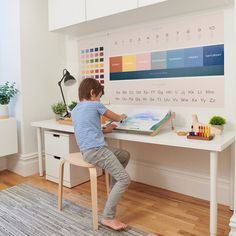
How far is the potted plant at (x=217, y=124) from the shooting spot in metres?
1.88

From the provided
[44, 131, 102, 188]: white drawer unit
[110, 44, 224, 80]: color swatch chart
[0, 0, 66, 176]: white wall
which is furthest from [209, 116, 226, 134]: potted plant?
[0, 0, 66, 176]: white wall

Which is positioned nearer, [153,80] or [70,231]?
[70,231]

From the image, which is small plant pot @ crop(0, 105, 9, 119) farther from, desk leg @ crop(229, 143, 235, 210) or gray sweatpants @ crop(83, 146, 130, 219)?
desk leg @ crop(229, 143, 235, 210)

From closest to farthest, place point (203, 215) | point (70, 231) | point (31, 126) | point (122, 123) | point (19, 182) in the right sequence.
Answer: point (70, 231) → point (203, 215) → point (122, 123) → point (19, 182) → point (31, 126)

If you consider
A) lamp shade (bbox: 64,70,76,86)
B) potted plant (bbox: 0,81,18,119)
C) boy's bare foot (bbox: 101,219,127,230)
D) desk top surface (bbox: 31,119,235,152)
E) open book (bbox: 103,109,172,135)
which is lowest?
boy's bare foot (bbox: 101,219,127,230)

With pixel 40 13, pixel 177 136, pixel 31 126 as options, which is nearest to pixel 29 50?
pixel 40 13

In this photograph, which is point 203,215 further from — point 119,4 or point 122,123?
point 119,4

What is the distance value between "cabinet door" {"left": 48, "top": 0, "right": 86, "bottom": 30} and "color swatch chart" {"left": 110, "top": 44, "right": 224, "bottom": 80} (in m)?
0.53

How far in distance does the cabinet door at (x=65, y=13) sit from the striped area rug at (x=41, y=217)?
5.42 ft

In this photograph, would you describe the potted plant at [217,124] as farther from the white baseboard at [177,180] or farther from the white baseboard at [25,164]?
the white baseboard at [25,164]

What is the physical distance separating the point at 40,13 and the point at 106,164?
2.07 meters

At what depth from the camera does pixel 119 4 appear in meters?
2.15

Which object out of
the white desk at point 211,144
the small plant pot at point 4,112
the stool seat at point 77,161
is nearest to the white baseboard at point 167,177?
the white desk at point 211,144

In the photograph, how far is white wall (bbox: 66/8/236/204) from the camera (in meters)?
2.01
